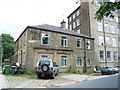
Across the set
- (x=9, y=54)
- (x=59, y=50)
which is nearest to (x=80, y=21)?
(x=59, y=50)

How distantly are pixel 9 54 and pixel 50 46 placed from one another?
33.1 meters

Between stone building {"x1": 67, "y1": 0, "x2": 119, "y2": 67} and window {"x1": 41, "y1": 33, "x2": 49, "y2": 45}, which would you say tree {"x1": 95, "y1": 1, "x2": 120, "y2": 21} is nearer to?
window {"x1": 41, "y1": 33, "x2": 49, "y2": 45}

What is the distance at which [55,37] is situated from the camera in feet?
63.3

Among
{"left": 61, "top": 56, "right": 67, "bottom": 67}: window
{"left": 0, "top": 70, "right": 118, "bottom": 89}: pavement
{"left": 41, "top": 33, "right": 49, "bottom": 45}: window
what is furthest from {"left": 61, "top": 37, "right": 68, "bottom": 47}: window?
{"left": 0, "top": 70, "right": 118, "bottom": 89}: pavement

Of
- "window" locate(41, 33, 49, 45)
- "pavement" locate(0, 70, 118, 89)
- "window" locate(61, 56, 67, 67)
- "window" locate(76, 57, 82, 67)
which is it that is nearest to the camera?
"pavement" locate(0, 70, 118, 89)

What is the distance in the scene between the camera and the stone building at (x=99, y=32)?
1061 inches

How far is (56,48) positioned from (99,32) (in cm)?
1395

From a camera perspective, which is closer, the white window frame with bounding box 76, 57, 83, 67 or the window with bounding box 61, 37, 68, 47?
the window with bounding box 61, 37, 68, 47

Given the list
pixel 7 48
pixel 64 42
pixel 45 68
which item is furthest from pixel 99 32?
pixel 7 48

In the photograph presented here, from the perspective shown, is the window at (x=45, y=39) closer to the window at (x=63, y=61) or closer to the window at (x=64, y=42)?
the window at (x=64, y=42)

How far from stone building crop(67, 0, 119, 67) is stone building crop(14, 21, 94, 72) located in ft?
13.2

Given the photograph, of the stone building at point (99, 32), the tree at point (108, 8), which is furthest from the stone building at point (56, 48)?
the tree at point (108, 8)

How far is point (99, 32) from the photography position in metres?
28.2

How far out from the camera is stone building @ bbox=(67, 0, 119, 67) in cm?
2694
